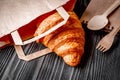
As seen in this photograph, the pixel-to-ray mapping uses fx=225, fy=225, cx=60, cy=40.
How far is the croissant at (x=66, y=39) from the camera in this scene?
0.67 m

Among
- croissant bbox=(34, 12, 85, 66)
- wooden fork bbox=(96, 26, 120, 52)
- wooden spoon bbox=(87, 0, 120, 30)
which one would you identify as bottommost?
wooden fork bbox=(96, 26, 120, 52)

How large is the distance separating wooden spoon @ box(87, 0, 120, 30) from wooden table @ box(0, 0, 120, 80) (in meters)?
0.05

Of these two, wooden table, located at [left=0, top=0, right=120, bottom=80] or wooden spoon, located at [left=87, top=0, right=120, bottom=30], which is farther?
wooden spoon, located at [left=87, top=0, right=120, bottom=30]

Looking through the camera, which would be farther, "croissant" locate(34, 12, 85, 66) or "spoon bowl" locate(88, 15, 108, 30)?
"spoon bowl" locate(88, 15, 108, 30)

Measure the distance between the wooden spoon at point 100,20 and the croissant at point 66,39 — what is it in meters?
0.06

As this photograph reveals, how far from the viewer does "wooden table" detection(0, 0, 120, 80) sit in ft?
2.19

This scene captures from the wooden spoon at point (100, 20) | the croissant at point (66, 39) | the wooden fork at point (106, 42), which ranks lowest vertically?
the wooden fork at point (106, 42)

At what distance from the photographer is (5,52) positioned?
29.3 inches

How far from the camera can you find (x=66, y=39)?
0.69m

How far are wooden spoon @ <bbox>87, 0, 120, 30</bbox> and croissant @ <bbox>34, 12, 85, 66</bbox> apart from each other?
0.06 meters

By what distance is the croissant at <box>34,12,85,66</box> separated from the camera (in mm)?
671

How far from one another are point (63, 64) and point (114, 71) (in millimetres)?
155

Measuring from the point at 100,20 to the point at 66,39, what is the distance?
168 mm

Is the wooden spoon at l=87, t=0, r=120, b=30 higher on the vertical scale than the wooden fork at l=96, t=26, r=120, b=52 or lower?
higher
